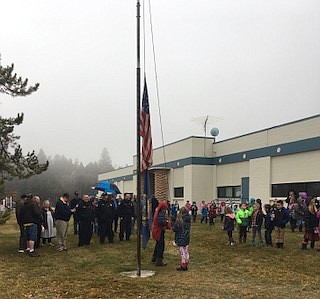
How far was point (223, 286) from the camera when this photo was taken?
807 centimetres

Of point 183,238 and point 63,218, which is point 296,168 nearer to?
point 63,218

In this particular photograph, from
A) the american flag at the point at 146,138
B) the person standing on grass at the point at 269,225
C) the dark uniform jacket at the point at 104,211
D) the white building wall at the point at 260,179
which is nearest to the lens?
the american flag at the point at 146,138

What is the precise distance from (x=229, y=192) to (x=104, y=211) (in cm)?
1706

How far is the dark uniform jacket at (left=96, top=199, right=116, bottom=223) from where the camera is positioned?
14.7 metres

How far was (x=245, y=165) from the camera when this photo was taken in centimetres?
2808

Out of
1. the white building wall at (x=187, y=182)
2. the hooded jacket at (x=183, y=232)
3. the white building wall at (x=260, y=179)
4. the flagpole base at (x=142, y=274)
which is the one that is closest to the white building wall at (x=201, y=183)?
the white building wall at (x=187, y=182)

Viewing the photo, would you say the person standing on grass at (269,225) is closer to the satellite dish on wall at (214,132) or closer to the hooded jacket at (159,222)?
the hooded jacket at (159,222)

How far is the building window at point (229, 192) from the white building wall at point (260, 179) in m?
2.28

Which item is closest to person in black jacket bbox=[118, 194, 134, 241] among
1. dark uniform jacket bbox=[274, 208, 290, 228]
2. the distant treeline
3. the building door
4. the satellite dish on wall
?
dark uniform jacket bbox=[274, 208, 290, 228]

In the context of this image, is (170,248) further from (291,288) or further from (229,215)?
(291,288)

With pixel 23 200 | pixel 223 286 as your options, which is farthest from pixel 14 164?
pixel 223 286

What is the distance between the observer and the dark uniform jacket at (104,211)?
579 inches

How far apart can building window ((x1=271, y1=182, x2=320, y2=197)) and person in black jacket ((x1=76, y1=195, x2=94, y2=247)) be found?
1255 centimetres

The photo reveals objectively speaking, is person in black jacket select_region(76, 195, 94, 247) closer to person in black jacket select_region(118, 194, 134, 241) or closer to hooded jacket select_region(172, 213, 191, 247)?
person in black jacket select_region(118, 194, 134, 241)
